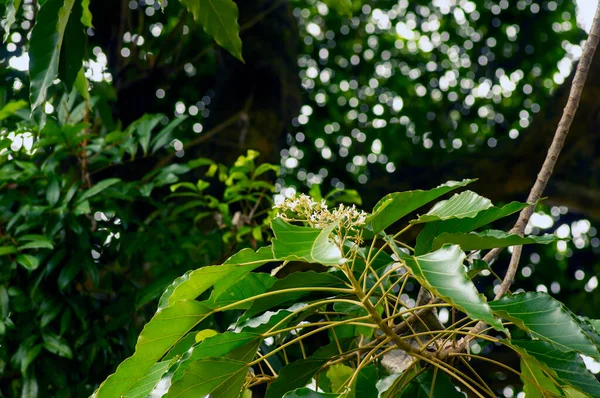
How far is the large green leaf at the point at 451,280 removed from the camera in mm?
583

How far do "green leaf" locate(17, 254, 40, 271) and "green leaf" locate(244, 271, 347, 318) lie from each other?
3.12ft

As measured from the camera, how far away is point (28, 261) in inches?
64.7

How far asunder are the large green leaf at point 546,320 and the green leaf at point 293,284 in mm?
184

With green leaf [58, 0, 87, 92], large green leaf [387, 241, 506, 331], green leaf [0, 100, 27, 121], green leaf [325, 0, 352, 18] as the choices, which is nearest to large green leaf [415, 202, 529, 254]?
large green leaf [387, 241, 506, 331]

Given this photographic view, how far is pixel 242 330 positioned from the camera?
783 millimetres

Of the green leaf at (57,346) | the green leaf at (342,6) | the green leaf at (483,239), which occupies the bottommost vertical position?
the green leaf at (57,346)

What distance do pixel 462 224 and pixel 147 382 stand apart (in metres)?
0.40

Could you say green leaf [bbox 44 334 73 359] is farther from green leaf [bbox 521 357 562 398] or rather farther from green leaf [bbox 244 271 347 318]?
green leaf [bbox 521 357 562 398]

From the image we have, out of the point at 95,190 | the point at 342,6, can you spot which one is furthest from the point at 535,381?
the point at 95,190

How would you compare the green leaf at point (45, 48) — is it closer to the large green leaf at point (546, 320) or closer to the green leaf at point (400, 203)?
the green leaf at point (400, 203)

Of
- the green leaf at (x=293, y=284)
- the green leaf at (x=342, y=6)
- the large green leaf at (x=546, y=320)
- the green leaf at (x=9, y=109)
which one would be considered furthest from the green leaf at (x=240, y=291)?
the green leaf at (x=9, y=109)

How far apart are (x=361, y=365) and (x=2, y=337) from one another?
4.00 ft

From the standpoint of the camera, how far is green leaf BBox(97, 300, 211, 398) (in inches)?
30.1

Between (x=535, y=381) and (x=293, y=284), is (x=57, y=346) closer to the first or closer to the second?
(x=293, y=284)
